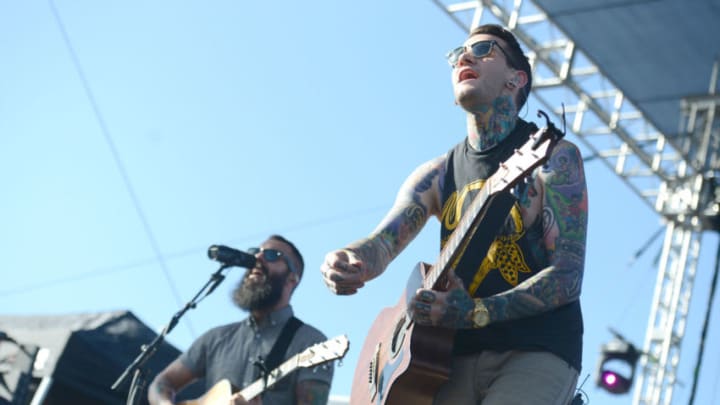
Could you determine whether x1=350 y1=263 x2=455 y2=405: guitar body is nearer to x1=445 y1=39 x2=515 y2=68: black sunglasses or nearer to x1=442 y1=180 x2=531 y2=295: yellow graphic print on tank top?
x1=442 y1=180 x2=531 y2=295: yellow graphic print on tank top

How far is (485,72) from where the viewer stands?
3562 millimetres

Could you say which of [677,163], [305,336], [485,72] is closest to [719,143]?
[677,163]

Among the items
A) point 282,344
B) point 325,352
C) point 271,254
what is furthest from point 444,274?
point 271,254

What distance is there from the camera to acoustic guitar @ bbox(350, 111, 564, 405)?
3.13m

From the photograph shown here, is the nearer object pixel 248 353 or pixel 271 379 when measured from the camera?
pixel 271 379

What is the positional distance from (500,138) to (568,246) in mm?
441

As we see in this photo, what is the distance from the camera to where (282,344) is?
6090 millimetres

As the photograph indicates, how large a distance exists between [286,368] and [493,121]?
2632 millimetres

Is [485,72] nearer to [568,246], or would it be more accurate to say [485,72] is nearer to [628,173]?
[568,246]

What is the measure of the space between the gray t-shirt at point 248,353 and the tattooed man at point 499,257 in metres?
2.38

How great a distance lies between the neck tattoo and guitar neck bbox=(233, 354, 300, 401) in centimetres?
252

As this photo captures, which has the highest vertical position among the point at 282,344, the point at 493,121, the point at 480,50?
the point at 480,50

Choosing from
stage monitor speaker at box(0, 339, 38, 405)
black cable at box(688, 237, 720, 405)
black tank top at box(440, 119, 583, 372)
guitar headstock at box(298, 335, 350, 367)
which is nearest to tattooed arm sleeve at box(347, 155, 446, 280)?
black tank top at box(440, 119, 583, 372)

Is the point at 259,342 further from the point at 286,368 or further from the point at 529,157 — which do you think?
the point at 529,157
